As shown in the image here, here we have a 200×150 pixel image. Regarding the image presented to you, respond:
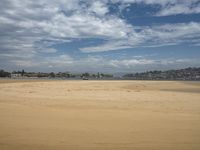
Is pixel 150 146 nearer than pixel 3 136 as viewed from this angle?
Yes

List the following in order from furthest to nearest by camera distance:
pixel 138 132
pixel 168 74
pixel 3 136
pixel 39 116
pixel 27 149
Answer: pixel 168 74
pixel 39 116
pixel 138 132
pixel 3 136
pixel 27 149

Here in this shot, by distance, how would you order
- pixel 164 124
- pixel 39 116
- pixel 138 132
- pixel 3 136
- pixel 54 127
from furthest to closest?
pixel 39 116 → pixel 164 124 → pixel 54 127 → pixel 138 132 → pixel 3 136

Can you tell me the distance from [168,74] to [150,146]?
155 m

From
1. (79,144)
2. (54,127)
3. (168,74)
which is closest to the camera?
(79,144)

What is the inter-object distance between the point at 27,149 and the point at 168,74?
510 feet

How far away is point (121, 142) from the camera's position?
236 inches

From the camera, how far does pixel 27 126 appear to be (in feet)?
24.0

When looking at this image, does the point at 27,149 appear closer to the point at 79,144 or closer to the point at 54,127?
the point at 79,144

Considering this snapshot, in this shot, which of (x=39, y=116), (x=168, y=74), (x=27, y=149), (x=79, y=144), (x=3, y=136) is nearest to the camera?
(x=27, y=149)

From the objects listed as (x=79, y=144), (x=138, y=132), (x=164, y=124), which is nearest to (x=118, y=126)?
(x=138, y=132)

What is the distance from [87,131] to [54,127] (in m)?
1.05

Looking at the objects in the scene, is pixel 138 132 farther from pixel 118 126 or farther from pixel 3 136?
pixel 3 136

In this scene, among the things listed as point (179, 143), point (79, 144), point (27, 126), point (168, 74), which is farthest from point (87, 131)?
point (168, 74)

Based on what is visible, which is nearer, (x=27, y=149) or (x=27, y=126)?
(x=27, y=149)
